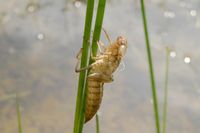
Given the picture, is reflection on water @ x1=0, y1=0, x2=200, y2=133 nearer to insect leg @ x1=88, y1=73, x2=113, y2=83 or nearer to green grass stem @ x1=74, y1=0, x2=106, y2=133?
insect leg @ x1=88, y1=73, x2=113, y2=83

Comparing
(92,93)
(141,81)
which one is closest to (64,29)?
(141,81)

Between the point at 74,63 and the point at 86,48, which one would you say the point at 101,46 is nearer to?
the point at 86,48

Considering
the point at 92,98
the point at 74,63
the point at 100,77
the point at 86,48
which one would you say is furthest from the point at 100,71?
the point at 74,63

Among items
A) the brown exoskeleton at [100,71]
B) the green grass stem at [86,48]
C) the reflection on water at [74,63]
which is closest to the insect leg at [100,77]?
the brown exoskeleton at [100,71]

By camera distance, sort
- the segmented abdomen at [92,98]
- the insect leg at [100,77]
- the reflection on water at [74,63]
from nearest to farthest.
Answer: the segmented abdomen at [92,98], the insect leg at [100,77], the reflection on water at [74,63]

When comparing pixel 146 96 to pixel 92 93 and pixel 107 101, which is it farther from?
pixel 92 93

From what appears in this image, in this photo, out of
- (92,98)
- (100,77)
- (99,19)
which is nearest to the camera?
(99,19)

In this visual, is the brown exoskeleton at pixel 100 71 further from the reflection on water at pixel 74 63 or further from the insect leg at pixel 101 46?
the reflection on water at pixel 74 63

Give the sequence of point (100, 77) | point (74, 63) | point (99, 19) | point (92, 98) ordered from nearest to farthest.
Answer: point (99, 19)
point (92, 98)
point (100, 77)
point (74, 63)
